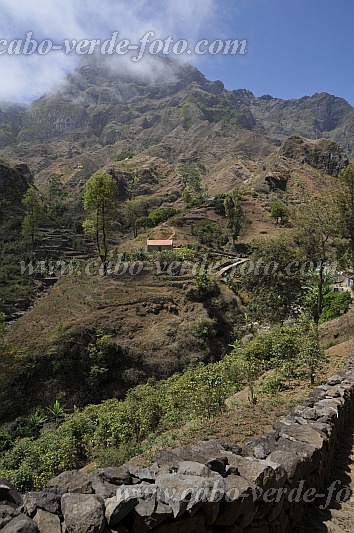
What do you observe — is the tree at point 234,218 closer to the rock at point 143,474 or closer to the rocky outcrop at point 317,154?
the rocky outcrop at point 317,154

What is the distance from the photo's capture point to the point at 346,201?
1353 centimetres

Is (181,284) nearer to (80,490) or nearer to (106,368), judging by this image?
(106,368)

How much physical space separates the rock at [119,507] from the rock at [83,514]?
5cm

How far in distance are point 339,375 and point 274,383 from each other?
1606 millimetres

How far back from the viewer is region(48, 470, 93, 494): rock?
243 centimetres

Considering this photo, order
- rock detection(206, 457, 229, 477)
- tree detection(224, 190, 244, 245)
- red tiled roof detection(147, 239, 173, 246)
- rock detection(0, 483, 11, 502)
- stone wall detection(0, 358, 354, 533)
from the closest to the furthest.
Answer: stone wall detection(0, 358, 354, 533), rock detection(0, 483, 11, 502), rock detection(206, 457, 229, 477), red tiled roof detection(147, 239, 173, 246), tree detection(224, 190, 244, 245)

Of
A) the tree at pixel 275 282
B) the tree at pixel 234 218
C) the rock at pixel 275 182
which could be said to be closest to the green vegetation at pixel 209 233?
the tree at pixel 234 218

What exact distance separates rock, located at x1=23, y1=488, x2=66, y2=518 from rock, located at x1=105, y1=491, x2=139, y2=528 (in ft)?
1.00

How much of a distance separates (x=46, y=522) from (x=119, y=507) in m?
0.41

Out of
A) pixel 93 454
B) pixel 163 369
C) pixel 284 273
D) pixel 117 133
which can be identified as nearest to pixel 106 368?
pixel 163 369

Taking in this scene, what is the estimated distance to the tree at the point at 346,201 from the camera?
1320cm

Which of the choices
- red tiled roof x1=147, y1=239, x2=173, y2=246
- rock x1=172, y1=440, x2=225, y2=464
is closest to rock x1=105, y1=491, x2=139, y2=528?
rock x1=172, y1=440, x2=225, y2=464

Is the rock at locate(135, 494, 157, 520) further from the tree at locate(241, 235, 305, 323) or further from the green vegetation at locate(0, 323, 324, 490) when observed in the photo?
the tree at locate(241, 235, 305, 323)

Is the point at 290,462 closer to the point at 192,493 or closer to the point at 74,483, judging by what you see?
the point at 192,493
